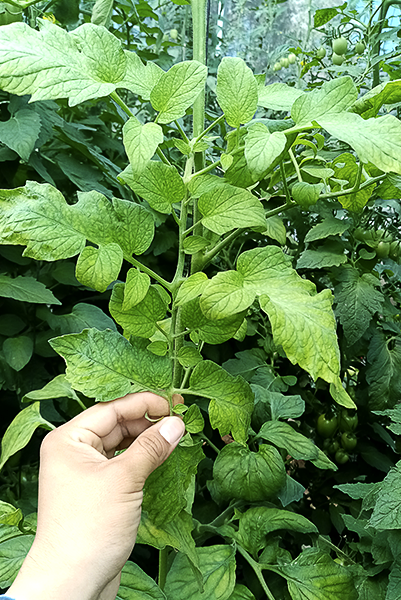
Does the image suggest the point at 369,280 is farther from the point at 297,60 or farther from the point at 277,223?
the point at 297,60

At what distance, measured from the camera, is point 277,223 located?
665mm

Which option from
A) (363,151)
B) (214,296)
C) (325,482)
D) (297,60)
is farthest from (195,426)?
(297,60)

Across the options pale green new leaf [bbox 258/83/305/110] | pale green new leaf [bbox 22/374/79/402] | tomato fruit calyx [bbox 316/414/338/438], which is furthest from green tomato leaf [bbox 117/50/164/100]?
tomato fruit calyx [bbox 316/414/338/438]

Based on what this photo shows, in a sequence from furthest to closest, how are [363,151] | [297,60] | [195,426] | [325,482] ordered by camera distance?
1. [297,60]
2. [325,482]
3. [195,426]
4. [363,151]

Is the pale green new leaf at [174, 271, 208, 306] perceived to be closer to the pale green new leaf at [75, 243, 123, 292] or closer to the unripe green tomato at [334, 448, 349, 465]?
the pale green new leaf at [75, 243, 123, 292]

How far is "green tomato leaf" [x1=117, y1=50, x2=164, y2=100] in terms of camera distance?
1.37 feet

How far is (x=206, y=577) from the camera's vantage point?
21.5 inches

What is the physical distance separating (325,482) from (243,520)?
383 millimetres

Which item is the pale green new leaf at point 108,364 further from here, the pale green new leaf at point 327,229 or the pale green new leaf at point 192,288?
the pale green new leaf at point 327,229

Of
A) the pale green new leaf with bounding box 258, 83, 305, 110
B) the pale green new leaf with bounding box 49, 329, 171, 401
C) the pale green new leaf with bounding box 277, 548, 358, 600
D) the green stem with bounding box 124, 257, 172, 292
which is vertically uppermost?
the pale green new leaf with bounding box 258, 83, 305, 110

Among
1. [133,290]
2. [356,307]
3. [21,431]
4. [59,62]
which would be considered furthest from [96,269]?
[356,307]

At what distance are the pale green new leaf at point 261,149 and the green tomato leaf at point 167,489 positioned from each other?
0.89ft

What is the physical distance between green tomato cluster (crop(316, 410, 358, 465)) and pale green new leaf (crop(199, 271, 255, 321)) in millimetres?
585

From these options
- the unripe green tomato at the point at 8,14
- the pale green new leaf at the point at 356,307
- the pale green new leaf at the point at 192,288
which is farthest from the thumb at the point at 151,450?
the unripe green tomato at the point at 8,14
